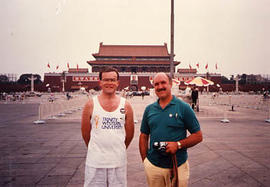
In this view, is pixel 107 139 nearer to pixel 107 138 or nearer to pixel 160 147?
pixel 107 138

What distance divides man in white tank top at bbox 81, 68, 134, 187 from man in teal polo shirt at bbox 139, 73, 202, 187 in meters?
0.24

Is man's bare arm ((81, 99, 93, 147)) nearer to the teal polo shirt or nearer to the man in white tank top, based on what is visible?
the man in white tank top

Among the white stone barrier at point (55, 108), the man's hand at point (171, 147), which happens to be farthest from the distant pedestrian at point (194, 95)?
the man's hand at point (171, 147)

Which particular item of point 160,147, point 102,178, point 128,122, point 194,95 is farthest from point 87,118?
point 194,95

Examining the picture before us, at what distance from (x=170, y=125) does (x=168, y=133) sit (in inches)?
2.6

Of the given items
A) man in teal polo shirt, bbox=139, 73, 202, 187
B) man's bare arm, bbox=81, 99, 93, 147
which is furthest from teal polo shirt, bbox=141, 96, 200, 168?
man's bare arm, bbox=81, 99, 93, 147

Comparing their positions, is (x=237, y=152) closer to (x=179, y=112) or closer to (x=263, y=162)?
(x=263, y=162)

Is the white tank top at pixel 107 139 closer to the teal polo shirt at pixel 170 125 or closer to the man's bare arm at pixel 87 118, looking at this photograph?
the man's bare arm at pixel 87 118

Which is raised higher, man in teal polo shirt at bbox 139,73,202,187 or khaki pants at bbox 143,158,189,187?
man in teal polo shirt at bbox 139,73,202,187

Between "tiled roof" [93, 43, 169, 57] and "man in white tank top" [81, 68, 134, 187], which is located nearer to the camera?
"man in white tank top" [81, 68, 134, 187]

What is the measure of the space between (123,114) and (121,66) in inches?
1621

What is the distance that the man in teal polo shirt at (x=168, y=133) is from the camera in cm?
173

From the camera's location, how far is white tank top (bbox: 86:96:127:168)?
70.9 inches

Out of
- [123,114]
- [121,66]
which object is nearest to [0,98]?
[121,66]
